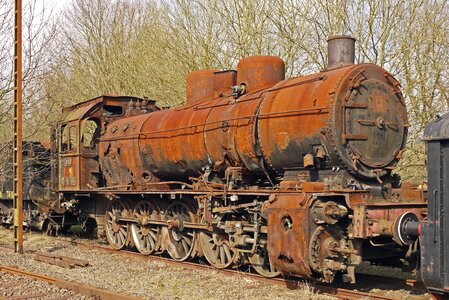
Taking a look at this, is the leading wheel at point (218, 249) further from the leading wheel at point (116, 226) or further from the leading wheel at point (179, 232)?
the leading wheel at point (116, 226)

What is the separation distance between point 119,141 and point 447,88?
8.84 m

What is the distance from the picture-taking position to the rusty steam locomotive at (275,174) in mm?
7828

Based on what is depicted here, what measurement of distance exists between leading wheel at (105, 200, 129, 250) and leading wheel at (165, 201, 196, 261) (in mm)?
1799

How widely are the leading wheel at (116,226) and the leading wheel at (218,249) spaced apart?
9.73ft

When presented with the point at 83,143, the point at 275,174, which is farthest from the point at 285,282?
the point at 83,143

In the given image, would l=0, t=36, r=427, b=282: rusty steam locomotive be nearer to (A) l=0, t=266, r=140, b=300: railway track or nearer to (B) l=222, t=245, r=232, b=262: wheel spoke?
(B) l=222, t=245, r=232, b=262: wheel spoke

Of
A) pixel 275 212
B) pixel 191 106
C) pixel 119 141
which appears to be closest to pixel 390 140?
pixel 275 212

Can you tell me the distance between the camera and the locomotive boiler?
A: 7828 millimetres

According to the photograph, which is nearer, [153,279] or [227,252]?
[153,279]

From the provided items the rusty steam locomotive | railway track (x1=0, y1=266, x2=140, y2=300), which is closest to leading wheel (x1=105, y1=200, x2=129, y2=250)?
the rusty steam locomotive

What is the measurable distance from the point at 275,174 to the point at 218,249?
78.8 inches

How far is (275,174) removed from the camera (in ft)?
31.7

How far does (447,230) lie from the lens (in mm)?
5320

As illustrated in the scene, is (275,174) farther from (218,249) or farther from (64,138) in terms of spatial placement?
(64,138)
